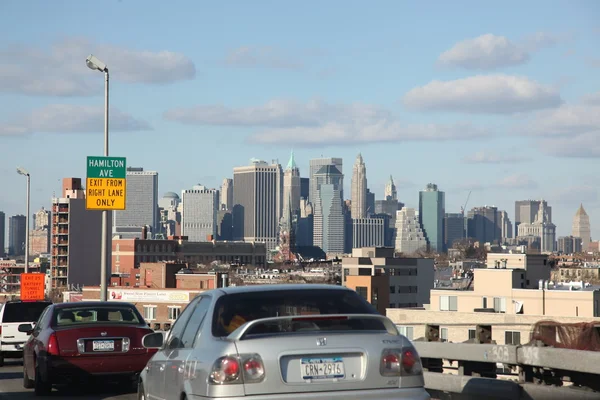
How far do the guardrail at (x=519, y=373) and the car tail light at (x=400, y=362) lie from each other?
2.53 m

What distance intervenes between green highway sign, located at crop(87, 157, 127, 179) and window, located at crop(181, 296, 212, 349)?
1976cm

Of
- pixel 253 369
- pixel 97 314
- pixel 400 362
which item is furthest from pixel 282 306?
pixel 97 314

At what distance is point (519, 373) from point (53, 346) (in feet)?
22.7

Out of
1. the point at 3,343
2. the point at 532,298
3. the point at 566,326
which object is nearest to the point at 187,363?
the point at 566,326

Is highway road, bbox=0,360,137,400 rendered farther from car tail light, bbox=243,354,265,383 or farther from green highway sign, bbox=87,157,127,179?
green highway sign, bbox=87,157,127,179

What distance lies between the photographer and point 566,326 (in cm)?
1288

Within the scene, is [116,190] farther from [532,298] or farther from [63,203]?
[63,203]

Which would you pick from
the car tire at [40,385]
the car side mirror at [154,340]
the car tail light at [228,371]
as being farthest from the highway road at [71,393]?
the car tail light at [228,371]

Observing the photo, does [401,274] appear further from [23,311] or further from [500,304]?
[23,311]

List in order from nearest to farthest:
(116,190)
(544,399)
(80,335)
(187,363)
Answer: (187,363)
(544,399)
(80,335)
(116,190)

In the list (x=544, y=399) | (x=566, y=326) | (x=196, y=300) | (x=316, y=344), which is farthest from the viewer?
(x=566, y=326)

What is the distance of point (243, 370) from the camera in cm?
855

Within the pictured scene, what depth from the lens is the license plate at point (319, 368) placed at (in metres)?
8.65

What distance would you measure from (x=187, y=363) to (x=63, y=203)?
169 m
